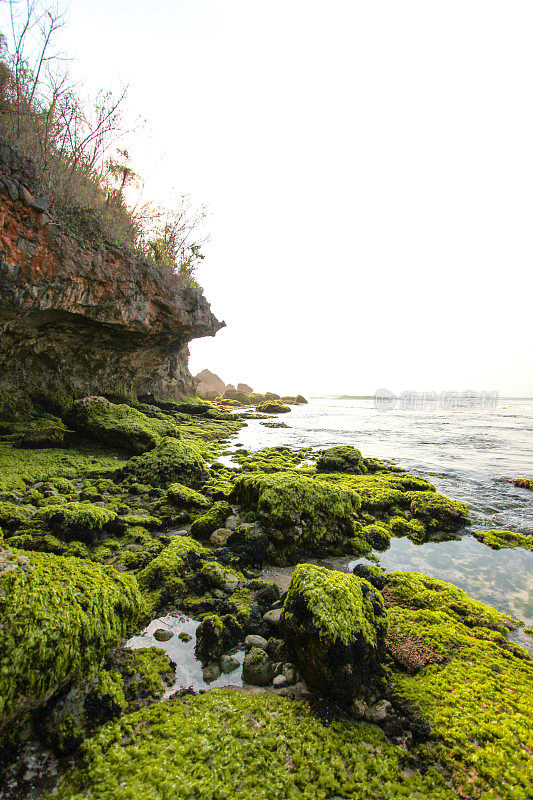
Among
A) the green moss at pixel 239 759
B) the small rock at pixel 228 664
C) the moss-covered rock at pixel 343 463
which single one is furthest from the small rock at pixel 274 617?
the moss-covered rock at pixel 343 463

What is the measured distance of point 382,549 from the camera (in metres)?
6.50

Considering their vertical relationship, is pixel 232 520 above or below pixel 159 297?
below

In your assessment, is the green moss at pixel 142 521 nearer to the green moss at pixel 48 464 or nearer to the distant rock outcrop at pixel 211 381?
the green moss at pixel 48 464

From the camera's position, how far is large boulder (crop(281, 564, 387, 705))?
3.08 m

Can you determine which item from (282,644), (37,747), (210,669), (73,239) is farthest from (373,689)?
(73,239)

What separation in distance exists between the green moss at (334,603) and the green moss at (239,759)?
26.1 inches

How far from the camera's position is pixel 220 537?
606cm

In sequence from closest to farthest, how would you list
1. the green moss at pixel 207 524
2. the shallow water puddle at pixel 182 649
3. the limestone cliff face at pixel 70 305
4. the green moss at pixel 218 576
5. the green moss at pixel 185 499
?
the shallow water puddle at pixel 182 649 < the green moss at pixel 218 576 < the green moss at pixel 207 524 < the green moss at pixel 185 499 < the limestone cliff face at pixel 70 305

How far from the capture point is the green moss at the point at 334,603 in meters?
3.23

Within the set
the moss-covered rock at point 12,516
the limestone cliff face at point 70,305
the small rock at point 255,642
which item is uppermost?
the limestone cliff face at point 70,305

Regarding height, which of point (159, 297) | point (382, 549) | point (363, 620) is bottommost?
point (382, 549)

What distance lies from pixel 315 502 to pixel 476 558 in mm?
3216

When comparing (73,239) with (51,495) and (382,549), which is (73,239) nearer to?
(51,495)

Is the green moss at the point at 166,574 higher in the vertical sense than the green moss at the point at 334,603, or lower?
lower
